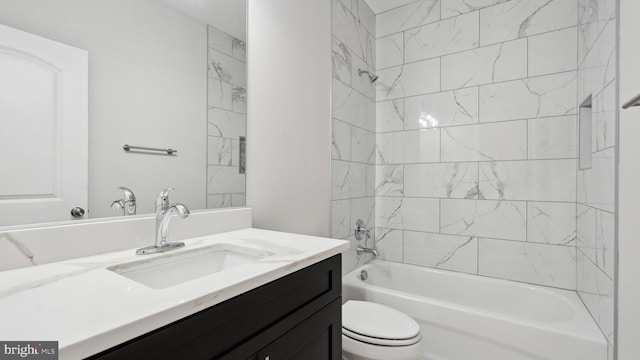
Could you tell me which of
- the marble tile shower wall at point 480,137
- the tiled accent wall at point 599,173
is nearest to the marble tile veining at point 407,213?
the marble tile shower wall at point 480,137

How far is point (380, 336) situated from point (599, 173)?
129 centimetres

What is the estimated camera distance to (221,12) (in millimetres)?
1352

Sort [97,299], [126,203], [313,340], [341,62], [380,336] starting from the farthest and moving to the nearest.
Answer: [341,62], [380,336], [126,203], [313,340], [97,299]

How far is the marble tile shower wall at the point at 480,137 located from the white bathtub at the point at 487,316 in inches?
4.6

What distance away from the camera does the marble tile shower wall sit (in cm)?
187

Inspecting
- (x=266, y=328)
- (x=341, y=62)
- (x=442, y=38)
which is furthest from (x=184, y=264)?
(x=442, y=38)

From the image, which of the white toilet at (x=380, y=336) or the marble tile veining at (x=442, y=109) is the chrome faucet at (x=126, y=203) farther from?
the marble tile veining at (x=442, y=109)

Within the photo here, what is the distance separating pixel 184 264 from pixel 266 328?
0.41 meters

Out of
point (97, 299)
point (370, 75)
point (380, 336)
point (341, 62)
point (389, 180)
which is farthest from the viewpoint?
point (389, 180)

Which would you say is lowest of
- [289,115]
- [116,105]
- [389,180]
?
[389,180]

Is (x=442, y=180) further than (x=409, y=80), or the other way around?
(x=409, y=80)

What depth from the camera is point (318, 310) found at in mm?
925

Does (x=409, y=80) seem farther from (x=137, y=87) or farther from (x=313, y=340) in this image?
(x=313, y=340)

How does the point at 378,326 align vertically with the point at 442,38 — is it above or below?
below
